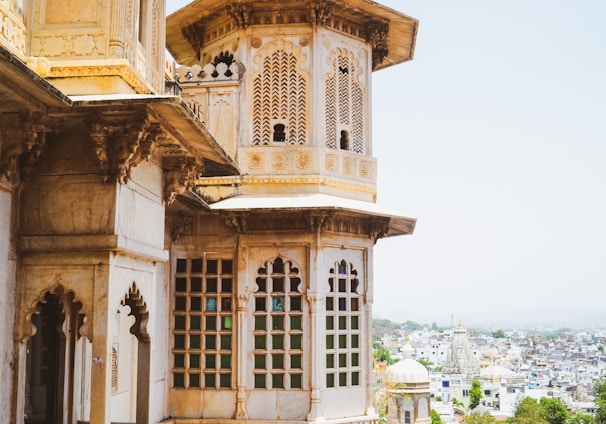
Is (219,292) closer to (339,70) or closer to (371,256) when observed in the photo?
(371,256)

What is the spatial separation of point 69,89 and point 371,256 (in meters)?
7.15


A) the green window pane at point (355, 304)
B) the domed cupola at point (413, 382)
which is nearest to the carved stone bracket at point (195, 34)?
the green window pane at point (355, 304)

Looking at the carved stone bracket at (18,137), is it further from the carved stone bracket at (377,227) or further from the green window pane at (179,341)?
the carved stone bracket at (377,227)

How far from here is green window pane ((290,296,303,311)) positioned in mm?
12625

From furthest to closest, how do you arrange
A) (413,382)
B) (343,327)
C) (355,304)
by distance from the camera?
(413,382)
(355,304)
(343,327)

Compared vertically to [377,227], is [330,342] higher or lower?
lower

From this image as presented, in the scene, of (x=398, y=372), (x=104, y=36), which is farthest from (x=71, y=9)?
(x=398, y=372)

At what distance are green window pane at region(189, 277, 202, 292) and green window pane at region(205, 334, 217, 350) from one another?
76 centimetres

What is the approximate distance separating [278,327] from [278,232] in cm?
148

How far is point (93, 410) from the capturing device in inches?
278

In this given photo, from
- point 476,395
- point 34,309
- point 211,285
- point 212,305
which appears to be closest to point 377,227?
point 211,285

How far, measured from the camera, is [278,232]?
12664mm

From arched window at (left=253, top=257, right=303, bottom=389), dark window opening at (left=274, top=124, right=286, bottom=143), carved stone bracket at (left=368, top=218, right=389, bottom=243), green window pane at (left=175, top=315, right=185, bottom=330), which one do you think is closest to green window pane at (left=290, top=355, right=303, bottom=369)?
arched window at (left=253, top=257, right=303, bottom=389)

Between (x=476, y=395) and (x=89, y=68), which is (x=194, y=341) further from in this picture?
(x=476, y=395)
